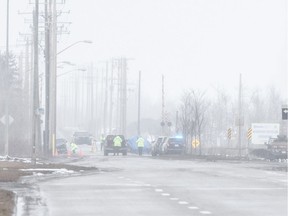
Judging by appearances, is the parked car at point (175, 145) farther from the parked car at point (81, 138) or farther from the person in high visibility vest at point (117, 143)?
the parked car at point (81, 138)

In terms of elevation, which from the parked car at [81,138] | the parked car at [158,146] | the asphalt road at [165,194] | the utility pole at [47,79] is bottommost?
the asphalt road at [165,194]

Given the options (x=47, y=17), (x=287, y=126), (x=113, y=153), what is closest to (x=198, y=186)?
(x=47, y=17)

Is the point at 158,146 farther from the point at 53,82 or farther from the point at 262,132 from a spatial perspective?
the point at 53,82

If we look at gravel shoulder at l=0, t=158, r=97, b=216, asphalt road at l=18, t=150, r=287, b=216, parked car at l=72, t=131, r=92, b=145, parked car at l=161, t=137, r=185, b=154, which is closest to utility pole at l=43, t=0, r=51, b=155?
gravel shoulder at l=0, t=158, r=97, b=216

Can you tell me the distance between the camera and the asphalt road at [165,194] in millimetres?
20906

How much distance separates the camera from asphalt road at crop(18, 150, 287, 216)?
823 inches

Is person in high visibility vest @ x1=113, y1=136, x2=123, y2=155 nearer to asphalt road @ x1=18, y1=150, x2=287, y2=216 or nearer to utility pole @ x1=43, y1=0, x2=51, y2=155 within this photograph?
utility pole @ x1=43, y1=0, x2=51, y2=155

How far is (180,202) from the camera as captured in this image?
23109mm

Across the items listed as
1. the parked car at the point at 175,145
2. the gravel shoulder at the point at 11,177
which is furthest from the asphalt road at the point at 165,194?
the parked car at the point at 175,145

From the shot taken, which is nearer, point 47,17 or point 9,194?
point 9,194

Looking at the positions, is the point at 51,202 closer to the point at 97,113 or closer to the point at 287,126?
the point at 287,126

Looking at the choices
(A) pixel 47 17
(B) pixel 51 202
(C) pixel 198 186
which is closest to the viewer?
(B) pixel 51 202

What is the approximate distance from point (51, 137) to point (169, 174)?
2926cm

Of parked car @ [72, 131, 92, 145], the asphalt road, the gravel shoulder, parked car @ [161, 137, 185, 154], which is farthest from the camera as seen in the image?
parked car @ [72, 131, 92, 145]
